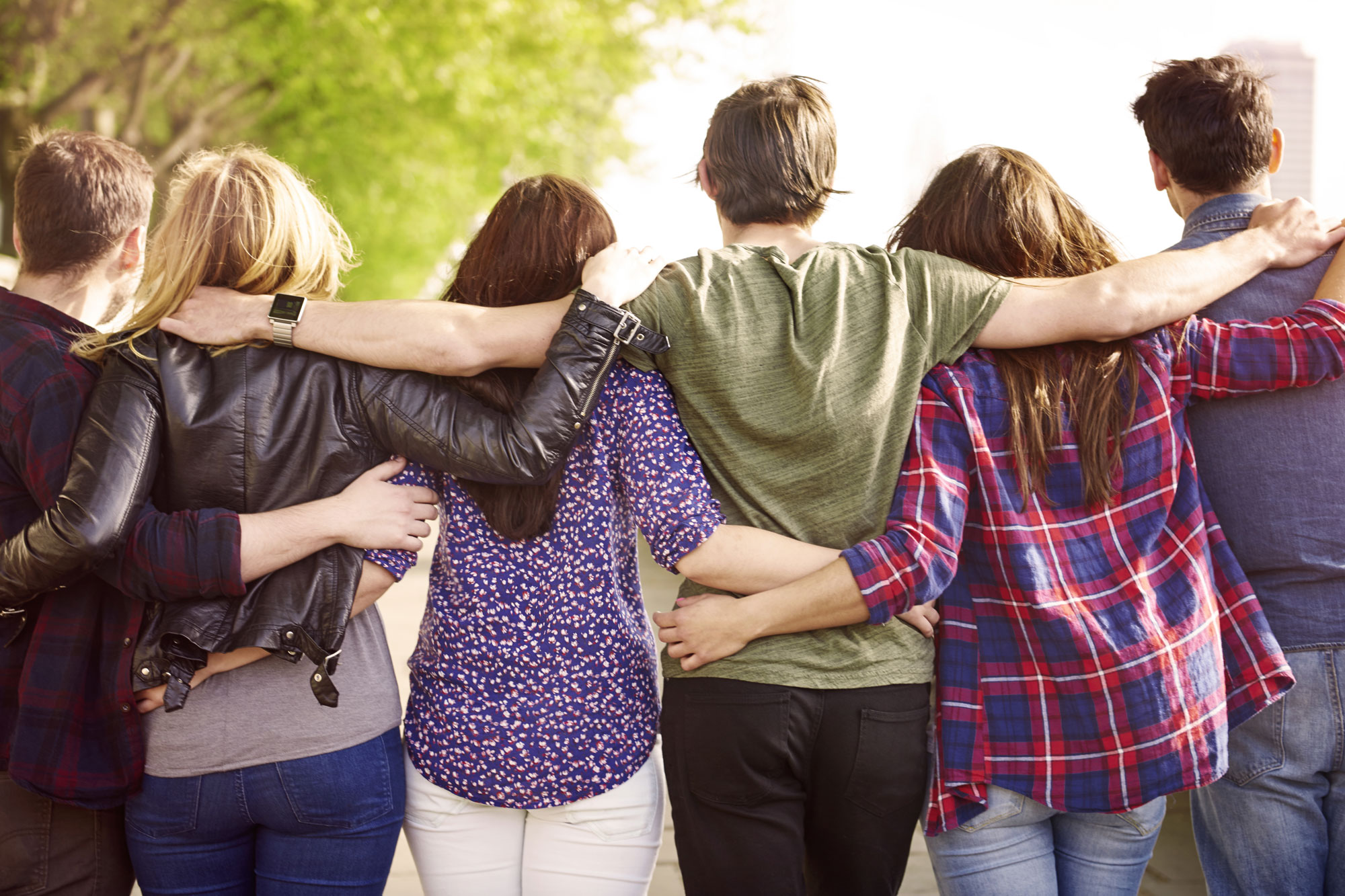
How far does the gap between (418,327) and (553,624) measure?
611 millimetres

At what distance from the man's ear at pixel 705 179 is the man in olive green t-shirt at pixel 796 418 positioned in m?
0.26

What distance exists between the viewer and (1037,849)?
217cm

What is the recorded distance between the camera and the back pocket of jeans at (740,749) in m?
2.05

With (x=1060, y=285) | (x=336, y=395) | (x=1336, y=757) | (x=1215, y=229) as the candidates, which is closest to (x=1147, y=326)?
(x=1060, y=285)

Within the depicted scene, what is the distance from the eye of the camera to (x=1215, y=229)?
244 cm

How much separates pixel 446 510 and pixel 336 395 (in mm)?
310

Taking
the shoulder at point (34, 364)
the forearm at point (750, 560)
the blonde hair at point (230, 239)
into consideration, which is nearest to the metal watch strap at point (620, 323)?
the forearm at point (750, 560)

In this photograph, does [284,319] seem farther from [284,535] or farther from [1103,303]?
[1103,303]

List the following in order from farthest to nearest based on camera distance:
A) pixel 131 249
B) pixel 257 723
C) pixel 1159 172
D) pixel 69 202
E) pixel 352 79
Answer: pixel 352 79 < pixel 1159 172 < pixel 131 249 < pixel 69 202 < pixel 257 723

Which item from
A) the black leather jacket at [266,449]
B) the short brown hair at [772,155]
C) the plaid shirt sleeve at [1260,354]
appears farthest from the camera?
the short brown hair at [772,155]

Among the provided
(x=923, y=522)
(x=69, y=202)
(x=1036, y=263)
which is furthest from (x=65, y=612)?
(x=1036, y=263)

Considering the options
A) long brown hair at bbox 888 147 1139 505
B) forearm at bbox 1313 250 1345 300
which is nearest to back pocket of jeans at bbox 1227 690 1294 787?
long brown hair at bbox 888 147 1139 505

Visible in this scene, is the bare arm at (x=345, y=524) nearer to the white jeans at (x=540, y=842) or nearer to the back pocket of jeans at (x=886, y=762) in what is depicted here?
the white jeans at (x=540, y=842)

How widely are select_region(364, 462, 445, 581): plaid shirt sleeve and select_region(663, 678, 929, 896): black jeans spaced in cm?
58
